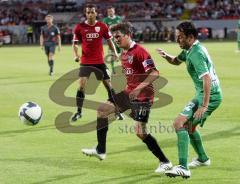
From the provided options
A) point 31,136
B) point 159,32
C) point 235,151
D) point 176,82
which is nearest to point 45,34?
point 176,82

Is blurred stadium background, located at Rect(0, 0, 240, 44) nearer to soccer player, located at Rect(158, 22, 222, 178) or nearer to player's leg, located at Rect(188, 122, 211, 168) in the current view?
player's leg, located at Rect(188, 122, 211, 168)

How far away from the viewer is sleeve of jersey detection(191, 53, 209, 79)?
308 inches

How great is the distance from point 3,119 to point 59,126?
5.43 ft

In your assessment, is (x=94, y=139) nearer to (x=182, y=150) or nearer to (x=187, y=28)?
(x=182, y=150)

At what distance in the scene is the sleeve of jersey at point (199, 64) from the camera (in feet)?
25.6

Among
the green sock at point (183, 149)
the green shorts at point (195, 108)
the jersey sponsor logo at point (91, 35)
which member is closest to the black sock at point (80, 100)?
the jersey sponsor logo at point (91, 35)

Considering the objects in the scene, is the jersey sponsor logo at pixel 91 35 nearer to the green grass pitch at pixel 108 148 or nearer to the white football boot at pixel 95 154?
the green grass pitch at pixel 108 148

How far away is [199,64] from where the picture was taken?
7.86 meters

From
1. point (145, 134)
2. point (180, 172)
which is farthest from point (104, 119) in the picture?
point (180, 172)

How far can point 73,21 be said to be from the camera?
63.3 meters

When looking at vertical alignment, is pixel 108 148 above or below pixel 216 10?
above

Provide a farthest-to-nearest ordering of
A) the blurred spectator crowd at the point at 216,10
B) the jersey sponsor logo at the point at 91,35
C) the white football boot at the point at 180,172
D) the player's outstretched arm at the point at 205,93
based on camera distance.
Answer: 1. the blurred spectator crowd at the point at 216,10
2. the jersey sponsor logo at the point at 91,35
3. the white football boot at the point at 180,172
4. the player's outstretched arm at the point at 205,93

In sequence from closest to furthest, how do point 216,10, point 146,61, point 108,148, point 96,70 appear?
point 146,61, point 108,148, point 96,70, point 216,10

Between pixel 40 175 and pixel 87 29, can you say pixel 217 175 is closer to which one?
pixel 40 175
